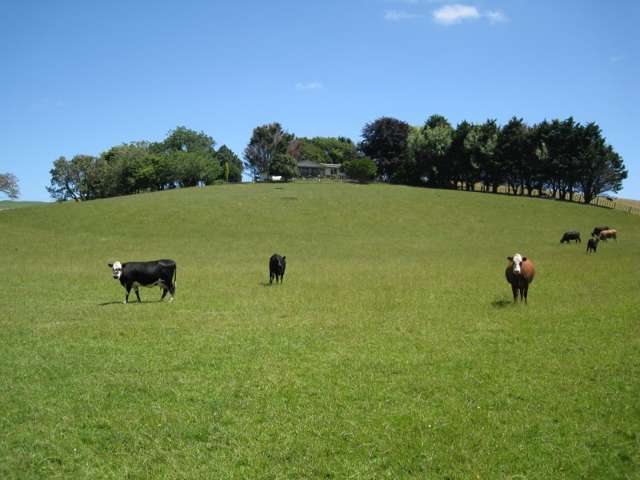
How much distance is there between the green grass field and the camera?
748cm

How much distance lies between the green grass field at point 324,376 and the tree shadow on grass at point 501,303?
0.53ft

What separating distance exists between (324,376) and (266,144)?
136 metres

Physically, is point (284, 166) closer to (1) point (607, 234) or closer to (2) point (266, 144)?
(2) point (266, 144)

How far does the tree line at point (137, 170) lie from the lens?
4279 inches

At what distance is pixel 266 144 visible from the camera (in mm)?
142875

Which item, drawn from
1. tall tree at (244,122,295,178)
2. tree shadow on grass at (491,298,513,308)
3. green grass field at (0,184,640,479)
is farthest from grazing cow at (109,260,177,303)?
tall tree at (244,122,295,178)

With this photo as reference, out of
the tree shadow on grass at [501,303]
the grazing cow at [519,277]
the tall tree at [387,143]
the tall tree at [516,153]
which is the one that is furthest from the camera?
the tall tree at [387,143]

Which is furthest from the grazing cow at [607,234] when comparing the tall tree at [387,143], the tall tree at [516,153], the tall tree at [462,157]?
the tall tree at [387,143]

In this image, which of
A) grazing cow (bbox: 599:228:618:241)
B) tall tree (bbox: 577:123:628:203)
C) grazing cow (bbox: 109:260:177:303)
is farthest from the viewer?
tall tree (bbox: 577:123:628:203)

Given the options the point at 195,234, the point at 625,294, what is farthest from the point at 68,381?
the point at 195,234

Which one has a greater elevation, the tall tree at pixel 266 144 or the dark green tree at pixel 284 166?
the tall tree at pixel 266 144

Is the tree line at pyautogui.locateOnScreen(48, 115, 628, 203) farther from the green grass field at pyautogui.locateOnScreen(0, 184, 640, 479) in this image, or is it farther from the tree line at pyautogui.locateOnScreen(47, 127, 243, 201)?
the green grass field at pyautogui.locateOnScreen(0, 184, 640, 479)

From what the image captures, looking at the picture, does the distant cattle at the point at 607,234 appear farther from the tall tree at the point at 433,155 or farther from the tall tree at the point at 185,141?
the tall tree at the point at 185,141

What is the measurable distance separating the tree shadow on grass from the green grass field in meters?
0.16
